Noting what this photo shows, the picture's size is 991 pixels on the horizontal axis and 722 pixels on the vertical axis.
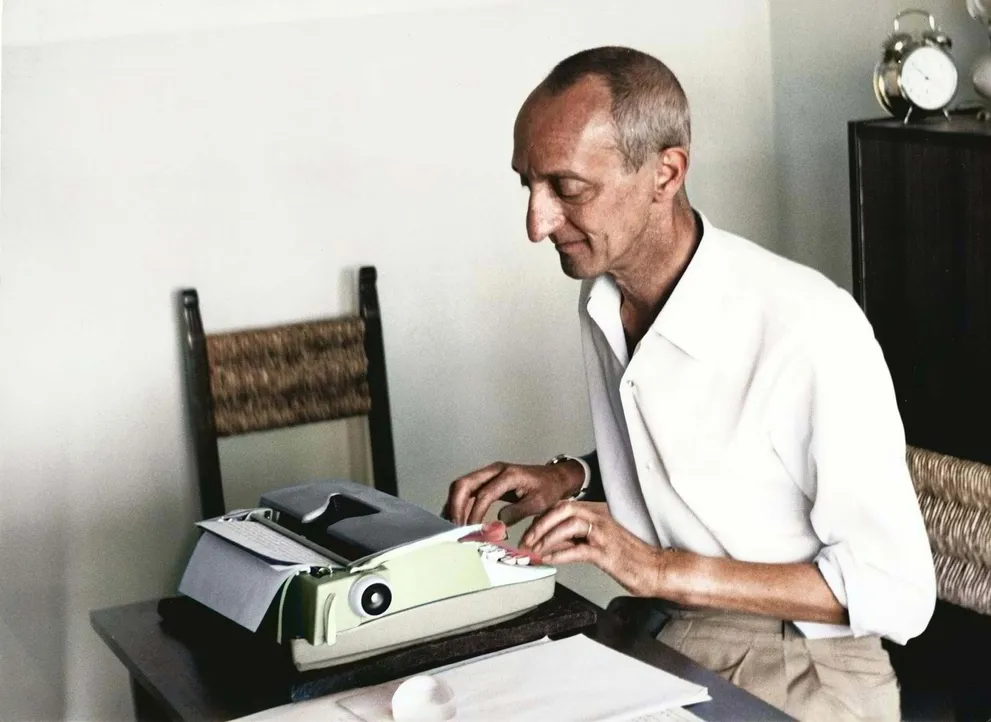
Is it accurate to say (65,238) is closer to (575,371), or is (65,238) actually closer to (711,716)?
(575,371)

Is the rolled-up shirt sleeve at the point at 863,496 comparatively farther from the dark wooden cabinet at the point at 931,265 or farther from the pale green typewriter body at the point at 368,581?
the dark wooden cabinet at the point at 931,265

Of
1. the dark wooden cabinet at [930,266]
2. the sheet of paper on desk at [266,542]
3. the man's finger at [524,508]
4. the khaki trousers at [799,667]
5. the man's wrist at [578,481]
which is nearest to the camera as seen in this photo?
the sheet of paper on desk at [266,542]

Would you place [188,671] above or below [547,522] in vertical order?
below

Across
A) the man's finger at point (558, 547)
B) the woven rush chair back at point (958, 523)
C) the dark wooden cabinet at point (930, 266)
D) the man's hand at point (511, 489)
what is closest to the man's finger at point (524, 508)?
the man's hand at point (511, 489)

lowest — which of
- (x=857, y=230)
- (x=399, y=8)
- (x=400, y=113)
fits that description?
(x=857, y=230)

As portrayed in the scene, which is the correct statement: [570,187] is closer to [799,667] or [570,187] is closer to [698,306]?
[698,306]

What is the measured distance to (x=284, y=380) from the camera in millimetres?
2947

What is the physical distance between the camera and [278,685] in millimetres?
1577

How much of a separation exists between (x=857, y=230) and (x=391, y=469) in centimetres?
116

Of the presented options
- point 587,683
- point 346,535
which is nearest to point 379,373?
point 346,535

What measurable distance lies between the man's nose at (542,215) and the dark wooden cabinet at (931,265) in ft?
3.34

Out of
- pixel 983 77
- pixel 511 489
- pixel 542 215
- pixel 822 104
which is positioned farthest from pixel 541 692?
pixel 822 104

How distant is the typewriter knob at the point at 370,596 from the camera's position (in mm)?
1557

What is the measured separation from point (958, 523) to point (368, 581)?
3.17 feet
